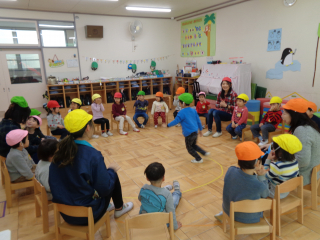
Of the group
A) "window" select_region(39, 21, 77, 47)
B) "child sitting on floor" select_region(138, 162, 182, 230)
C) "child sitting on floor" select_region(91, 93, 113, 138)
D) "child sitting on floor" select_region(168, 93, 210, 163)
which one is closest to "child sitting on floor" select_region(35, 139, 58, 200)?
"child sitting on floor" select_region(138, 162, 182, 230)

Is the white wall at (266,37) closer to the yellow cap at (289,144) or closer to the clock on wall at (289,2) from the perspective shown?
the clock on wall at (289,2)

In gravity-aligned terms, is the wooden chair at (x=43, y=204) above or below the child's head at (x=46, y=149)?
below

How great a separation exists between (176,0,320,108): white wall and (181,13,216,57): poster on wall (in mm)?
242

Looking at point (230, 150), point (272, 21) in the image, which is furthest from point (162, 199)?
point (272, 21)

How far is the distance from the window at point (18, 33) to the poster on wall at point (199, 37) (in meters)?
4.67

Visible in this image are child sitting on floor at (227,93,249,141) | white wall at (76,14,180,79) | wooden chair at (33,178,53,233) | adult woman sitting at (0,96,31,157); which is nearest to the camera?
wooden chair at (33,178,53,233)

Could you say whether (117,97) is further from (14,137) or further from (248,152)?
(248,152)

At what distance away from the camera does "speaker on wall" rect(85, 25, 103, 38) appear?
7000mm

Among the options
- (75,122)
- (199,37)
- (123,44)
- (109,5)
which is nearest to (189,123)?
(75,122)

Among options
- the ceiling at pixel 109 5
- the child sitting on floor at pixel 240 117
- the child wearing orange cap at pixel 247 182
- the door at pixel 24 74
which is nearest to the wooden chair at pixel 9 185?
the child wearing orange cap at pixel 247 182

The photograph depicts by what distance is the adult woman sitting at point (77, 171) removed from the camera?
5.41 ft

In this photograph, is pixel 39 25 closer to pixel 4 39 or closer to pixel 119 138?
pixel 4 39

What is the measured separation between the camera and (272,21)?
534 centimetres

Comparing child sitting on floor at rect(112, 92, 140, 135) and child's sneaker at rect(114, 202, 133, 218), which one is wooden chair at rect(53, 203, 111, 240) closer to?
child's sneaker at rect(114, 202, 133, 218)
